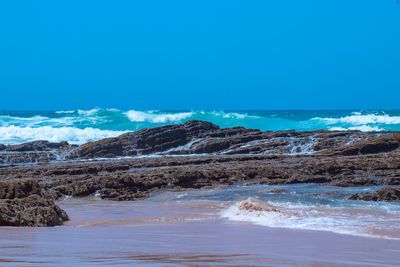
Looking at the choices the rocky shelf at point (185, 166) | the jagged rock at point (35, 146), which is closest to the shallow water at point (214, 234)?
the rocky shelf at point (185, 166)

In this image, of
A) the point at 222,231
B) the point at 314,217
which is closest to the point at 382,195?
the point at 314,217

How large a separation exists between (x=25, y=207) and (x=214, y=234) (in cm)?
248

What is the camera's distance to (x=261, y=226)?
19.0 feet

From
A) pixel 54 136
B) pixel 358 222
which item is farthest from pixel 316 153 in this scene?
pixel 54 136

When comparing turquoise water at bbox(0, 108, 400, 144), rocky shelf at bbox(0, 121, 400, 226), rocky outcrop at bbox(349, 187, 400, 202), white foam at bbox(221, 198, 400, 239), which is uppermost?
turquoise water at bbox(0, 108, 400, 144)

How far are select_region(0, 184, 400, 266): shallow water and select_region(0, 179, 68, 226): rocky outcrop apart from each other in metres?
0.30

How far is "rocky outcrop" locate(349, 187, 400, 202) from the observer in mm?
8371

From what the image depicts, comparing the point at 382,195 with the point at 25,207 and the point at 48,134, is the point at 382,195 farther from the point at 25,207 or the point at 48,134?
the point at 48,134

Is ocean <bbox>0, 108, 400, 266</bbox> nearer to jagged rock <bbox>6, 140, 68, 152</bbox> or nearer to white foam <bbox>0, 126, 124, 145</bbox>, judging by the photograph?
jagged rock <bbox>6, 140, 68, 152</bbox>

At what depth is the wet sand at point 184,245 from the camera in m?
3.02

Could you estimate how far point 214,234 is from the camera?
16.0ft

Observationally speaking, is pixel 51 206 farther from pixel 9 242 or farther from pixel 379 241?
pixel 379 241

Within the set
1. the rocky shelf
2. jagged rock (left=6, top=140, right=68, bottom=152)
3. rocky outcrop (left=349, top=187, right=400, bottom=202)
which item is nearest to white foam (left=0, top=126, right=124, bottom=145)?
jagged rock (left=6, top=140, right=68, bottom=152)

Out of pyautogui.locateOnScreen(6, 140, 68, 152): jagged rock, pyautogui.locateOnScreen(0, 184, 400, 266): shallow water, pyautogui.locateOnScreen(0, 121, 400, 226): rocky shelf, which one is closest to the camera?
pyautogui.locateOnScreen(0, 184, 400, 266): shallow water
